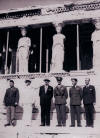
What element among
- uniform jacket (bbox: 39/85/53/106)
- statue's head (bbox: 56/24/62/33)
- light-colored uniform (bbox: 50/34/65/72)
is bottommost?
uniform jacket (bbox: 39/85/53/106)

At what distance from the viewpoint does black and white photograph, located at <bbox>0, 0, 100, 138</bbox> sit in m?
12.2

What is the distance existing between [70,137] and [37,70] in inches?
308

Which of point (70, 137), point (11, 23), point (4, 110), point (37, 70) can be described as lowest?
point (70, 137)

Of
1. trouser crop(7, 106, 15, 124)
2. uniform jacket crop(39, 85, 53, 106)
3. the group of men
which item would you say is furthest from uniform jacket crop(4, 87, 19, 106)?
uniform jacket crop(39, 85, 53, 106)

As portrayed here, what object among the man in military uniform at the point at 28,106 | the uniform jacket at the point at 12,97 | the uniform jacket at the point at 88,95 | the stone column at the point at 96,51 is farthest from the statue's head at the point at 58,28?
the uniform jacket at the point at 88,95

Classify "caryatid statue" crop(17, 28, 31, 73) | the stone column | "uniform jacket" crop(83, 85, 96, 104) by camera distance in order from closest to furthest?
"uniform jacket" crop(83, 85, 96, 104)
the stone column
"caryatid statue" crop(17, 28, 31, 73)

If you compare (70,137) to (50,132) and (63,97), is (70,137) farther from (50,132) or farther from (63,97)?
(63,97)

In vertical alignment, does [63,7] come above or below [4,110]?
above

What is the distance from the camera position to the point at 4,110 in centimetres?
1419

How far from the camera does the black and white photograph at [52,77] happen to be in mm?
12203

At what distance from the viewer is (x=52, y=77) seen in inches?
580

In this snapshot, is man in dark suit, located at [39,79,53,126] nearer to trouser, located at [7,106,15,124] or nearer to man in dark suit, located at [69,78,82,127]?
man in dark suit, located at [69,78,82,127]

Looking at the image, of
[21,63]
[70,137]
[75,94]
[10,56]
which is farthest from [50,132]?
[10,56]

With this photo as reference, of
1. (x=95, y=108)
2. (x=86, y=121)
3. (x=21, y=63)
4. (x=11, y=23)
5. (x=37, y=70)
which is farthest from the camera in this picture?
(x=37, y=70)
